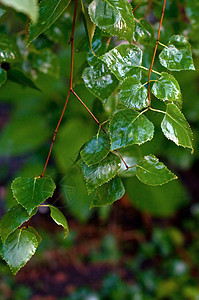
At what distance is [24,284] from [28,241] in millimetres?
1824

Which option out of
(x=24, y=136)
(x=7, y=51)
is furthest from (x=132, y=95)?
(x=24, y=136)

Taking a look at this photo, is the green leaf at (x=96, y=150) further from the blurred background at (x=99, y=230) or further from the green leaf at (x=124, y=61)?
the blurred background at (x=99, y=230)

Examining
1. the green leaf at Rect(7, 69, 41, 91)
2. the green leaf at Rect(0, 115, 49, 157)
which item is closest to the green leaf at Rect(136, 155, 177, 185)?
the green leaf at Rect(7, 69, 41, 91)

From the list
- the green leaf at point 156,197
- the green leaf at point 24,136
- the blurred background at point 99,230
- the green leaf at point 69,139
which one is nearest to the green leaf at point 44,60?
the blurred background at point 99,230

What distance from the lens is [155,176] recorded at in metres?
0.46

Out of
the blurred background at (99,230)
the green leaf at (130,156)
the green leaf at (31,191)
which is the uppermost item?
the green leaf at (31,191)

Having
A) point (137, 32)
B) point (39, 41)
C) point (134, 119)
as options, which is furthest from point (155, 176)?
point (39, 41)

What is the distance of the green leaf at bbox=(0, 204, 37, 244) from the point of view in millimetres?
442

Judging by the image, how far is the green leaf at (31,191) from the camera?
438 millimetres

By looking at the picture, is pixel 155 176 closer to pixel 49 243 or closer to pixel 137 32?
pixel 137 32

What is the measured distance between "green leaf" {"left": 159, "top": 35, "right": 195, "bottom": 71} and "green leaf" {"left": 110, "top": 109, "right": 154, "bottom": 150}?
84 mm

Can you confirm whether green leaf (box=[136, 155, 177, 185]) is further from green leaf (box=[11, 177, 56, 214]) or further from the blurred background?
the blurred background

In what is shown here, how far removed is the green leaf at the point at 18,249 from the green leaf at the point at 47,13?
231 millimetres

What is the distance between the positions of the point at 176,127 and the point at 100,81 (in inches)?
5.4
